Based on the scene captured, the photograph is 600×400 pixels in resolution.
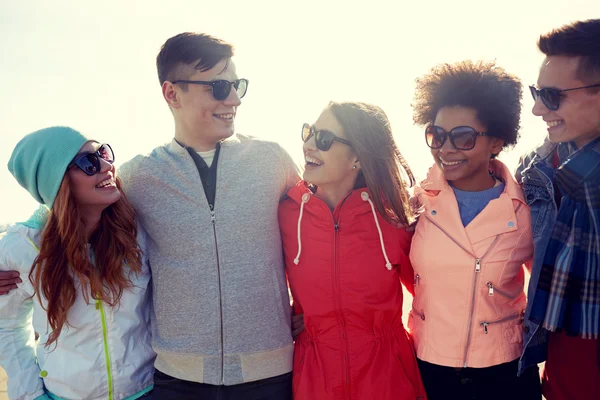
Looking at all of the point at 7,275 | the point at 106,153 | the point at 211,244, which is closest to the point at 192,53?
the point at 106,153

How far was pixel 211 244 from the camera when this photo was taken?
105 inches

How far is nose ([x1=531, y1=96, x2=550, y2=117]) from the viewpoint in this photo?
258 centimetres

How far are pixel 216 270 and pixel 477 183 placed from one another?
1.60 metres

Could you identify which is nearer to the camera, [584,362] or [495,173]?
[584,362]

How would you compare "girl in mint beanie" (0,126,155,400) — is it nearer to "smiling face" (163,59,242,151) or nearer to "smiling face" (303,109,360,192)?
"smiling face" (163,59,242,151)

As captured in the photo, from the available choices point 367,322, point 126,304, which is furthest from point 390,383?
point 126,304

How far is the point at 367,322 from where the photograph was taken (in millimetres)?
2693

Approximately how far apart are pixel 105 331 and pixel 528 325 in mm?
2228

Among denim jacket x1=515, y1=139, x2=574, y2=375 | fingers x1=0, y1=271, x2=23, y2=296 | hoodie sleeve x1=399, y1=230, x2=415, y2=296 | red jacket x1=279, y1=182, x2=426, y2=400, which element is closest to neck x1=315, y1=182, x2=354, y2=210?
red jacket x1=279, y1=182, x2=426, y2=400

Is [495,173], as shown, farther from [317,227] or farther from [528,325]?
[317,227]

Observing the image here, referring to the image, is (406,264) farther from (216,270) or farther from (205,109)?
(205,109)

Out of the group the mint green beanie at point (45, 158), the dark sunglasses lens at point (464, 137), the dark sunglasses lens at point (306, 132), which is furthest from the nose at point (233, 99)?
the dark sunglasses lens at point (464, 137)

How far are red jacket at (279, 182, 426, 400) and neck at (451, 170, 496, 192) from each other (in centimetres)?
48

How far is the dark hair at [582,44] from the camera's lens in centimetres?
242
